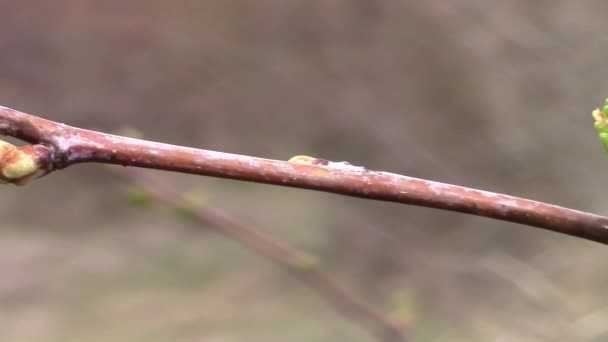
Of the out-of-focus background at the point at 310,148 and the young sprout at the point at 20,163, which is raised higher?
the out-of-focus background at the point at 310,148

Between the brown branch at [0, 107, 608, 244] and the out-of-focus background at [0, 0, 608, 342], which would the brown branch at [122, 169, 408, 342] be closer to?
the out-of-focus background at [0, 0, 608, 342]

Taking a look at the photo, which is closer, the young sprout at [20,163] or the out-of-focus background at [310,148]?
the young sprout at [20,163]

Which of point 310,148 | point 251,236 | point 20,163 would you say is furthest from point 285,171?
point 310,148

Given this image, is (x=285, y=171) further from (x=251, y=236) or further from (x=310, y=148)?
(x=310, y=148)

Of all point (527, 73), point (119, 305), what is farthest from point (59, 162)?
point (527, 73)

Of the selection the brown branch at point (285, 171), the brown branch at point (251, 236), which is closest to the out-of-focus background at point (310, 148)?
the brown branch at point (251, 236)

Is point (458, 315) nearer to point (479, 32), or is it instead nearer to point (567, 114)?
point (567, 114)

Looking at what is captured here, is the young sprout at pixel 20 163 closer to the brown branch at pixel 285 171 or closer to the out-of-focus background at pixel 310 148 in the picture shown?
the brown branch at pixel 285 171
